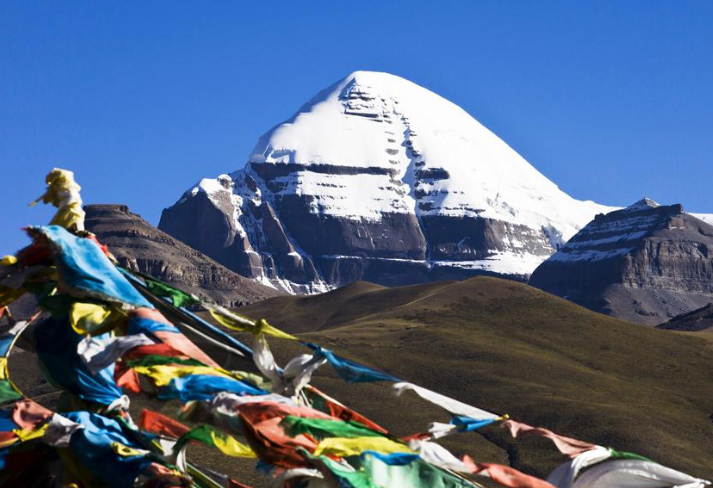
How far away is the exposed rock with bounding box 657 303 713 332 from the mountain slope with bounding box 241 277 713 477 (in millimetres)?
36833

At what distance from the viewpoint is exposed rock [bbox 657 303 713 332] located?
15800cm

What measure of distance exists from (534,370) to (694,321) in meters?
75.4

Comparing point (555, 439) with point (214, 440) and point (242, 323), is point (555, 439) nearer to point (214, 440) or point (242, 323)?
point (214, 440)

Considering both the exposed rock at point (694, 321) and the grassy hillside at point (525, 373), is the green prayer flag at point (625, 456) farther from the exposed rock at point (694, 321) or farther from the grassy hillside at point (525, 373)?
the exposed rock at point (694, 321)

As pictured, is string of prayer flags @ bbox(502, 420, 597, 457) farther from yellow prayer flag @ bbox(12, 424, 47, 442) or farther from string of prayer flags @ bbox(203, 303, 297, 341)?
yellow prayer flag @ bbox(12, 424, 47, 442)

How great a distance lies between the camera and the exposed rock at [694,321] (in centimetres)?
15800

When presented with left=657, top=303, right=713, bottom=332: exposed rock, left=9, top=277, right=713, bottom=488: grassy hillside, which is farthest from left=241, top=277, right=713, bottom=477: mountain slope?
left=657, top=303, right=713, bottom=332: exposed rock

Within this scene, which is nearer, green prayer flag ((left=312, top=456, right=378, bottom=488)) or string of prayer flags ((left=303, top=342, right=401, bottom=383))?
green prayer flag ((left=312, top=456, right=378, bottom=488))

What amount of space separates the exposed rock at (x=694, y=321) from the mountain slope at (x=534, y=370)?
36.8 metres

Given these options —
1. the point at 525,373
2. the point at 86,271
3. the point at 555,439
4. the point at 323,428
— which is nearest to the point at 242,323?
the point at 86,271

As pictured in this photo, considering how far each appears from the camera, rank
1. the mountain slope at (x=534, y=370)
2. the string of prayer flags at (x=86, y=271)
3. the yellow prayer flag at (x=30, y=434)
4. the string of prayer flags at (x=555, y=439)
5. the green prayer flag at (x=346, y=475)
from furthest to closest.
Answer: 1. the mountain slope at (x=534, y=370)
2. the yellow prayer flag at (x=30, y=434)
3. the string of prayer flags at (x=86, y=271)
4. the string of prayer flags at (x=555, y=439)
5. the green prayer flag at (x=346, y=475)

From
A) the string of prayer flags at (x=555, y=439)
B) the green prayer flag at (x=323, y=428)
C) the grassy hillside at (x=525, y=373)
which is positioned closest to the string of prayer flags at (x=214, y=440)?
the green prayer flag at (x=323, y=428)

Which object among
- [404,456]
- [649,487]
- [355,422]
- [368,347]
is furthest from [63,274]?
[368,347]

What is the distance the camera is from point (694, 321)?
529 ft
